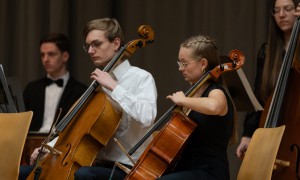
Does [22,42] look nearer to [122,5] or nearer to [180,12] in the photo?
[122,5]

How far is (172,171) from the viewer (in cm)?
297

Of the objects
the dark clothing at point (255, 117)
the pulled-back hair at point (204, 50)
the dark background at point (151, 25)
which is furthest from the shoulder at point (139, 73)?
the dark background at point (151, 25)

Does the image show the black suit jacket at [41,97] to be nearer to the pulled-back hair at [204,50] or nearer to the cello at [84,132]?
the cello at [84,132]

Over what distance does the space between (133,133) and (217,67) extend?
2.25 ft

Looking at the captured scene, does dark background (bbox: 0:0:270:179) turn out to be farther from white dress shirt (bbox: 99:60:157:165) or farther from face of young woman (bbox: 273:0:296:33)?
white dress shirt (bbox: 99:60:157:165)

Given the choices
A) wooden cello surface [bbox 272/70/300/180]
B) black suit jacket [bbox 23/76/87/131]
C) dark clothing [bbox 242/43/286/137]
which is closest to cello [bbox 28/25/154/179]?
dark clothing [bbox 242/43/286/137]

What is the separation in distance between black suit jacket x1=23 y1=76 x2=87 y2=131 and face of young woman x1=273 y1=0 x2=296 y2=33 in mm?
1619

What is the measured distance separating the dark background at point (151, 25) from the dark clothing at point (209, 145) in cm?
179

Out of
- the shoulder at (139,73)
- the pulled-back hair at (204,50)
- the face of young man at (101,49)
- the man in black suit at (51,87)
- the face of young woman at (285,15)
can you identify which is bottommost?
the man in black suit at (51,87)

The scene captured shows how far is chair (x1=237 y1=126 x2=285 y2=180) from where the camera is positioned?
2.43 meters

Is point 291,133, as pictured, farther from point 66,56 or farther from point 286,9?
point 66,56

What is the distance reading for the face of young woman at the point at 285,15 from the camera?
3441 millimetres

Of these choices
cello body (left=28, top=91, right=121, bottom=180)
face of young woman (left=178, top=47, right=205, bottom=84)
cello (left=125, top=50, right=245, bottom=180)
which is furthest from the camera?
cello body (left=28, top=91, right=121, bottom=180)

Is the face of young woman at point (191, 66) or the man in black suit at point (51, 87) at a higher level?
the face of young woman at point (191, 66)
